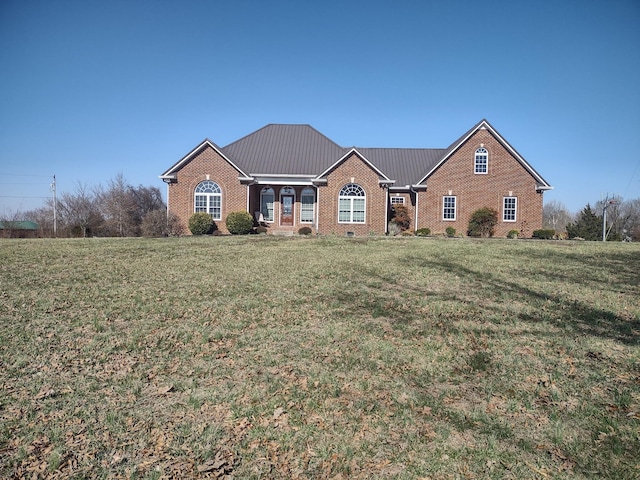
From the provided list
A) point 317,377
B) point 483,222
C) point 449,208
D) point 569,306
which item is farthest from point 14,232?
point 569,306

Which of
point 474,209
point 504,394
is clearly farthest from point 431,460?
point 474,209

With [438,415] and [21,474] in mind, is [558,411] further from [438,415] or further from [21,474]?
[21,474]

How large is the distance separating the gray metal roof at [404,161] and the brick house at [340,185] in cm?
16

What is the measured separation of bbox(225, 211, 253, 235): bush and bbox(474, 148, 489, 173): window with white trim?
15152 millimetres

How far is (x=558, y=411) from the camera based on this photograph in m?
4.56

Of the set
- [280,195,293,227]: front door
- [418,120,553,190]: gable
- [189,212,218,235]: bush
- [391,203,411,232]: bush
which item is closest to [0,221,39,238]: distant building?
[189,212,218,235]: bush

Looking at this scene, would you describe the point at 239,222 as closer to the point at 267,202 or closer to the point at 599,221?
the point at 267,202

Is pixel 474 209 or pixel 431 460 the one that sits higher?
pixel 474 209

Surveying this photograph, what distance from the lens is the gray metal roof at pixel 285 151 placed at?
28.4m

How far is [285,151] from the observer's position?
29.5 m

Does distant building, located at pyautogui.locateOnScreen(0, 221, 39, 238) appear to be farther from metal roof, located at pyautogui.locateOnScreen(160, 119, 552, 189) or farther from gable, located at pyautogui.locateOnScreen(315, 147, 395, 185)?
gable, located at pyautogui.locateOnScreen(315, 147, 395, 185)

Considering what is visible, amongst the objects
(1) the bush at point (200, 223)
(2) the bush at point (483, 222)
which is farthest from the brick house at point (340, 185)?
(1) the bush at point (200, 223)

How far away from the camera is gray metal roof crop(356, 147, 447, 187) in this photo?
30.8 meters

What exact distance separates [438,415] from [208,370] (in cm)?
289
